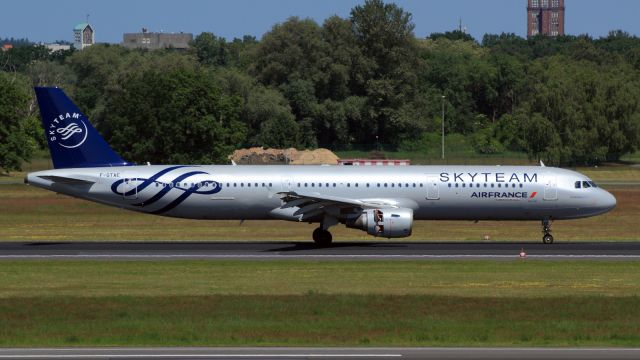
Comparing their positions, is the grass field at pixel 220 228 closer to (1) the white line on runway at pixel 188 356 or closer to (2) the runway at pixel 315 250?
(2) the runway at pixel 315 250

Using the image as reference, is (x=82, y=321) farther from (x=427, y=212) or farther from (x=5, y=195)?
(x=5, y=195)

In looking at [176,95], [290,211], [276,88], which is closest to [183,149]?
[176,95]

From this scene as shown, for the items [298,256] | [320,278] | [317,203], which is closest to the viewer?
[320,278]

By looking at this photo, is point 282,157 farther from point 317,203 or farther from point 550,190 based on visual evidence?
point 317,203

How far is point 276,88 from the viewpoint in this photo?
151500mm

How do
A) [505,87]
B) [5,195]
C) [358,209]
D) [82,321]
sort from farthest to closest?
[505,87], [5,195], [358,209], [82,321]

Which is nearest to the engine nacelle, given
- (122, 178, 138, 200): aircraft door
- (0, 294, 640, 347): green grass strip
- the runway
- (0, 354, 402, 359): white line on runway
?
the runway

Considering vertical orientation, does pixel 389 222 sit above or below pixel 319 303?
above

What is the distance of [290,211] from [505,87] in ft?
445

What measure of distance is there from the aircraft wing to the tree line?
5519 cm

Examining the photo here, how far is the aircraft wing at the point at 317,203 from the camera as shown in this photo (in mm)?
50438

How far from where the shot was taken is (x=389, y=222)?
4981 centimetres

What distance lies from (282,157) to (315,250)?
69923mm

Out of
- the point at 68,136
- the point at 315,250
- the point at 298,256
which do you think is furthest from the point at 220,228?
the point at 298,256
